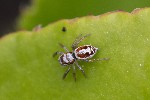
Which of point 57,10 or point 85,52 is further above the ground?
point 57,10

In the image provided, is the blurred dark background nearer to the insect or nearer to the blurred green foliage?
the blurred green foliage

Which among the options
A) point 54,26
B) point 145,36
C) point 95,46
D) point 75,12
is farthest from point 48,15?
point 145,36

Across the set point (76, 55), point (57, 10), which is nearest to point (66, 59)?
point (76, 55)

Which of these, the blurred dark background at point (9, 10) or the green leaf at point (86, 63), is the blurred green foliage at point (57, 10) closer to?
the green leaf at point (86, 63)

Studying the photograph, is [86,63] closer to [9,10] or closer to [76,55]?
[76,55]

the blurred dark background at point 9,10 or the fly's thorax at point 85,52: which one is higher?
the blurred dark background at point 9,10

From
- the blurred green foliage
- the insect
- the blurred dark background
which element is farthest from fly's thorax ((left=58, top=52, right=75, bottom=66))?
the blurred dark background

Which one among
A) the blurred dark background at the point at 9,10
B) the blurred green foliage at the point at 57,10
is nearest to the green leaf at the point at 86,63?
the blurred green foliage at the point at 57,10
